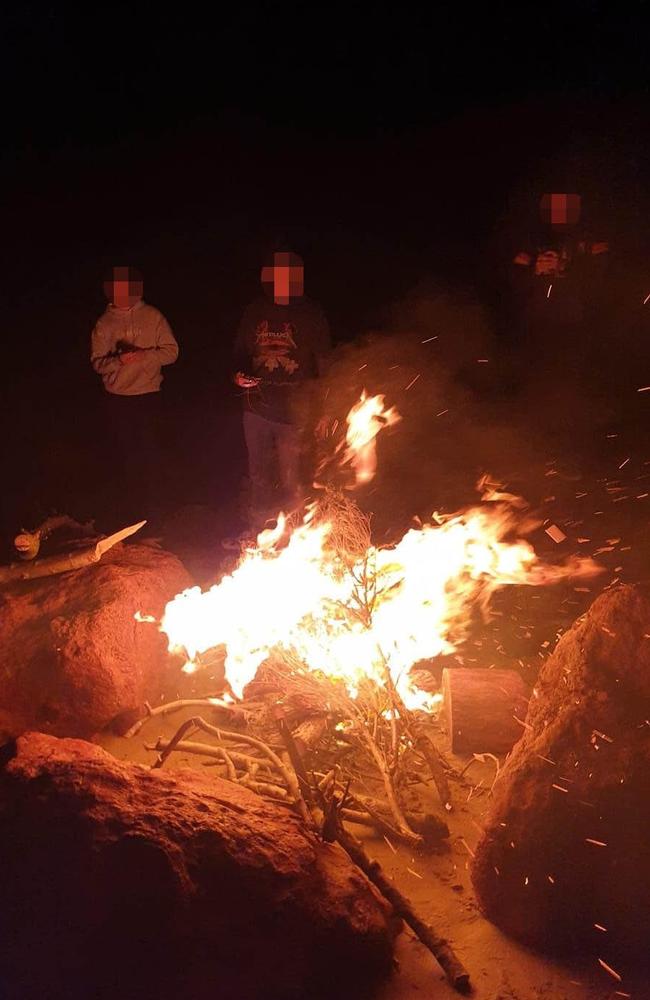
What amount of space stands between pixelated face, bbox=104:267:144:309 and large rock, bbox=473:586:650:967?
15.4 feet

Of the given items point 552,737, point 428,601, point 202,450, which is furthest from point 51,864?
point 202,450

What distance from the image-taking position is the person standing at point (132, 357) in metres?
6.52

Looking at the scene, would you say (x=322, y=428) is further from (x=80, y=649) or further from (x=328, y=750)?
(x=328, y=750)

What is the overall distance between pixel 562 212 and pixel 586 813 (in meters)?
4.27

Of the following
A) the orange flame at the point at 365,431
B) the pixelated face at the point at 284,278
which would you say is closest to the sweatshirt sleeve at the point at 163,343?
the pixelated face at the point at 284,278

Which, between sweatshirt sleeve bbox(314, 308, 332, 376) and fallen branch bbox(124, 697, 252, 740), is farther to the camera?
sweatshirt sleeve bbox(314, 308, 332, 376)

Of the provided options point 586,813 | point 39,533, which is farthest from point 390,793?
point 39,533

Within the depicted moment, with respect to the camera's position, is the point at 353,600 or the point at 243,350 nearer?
the point at 353,600

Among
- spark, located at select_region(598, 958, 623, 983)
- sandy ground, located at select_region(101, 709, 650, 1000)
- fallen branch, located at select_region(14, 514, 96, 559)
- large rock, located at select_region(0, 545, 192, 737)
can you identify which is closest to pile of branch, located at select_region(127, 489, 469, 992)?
sandy ground, located at select_region(101, 709, 650, 1000)

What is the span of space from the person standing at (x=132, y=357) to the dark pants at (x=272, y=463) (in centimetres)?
92

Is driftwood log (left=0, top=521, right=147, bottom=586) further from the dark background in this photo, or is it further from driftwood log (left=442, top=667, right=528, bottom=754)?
the dark background

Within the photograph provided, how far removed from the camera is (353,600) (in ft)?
15.3

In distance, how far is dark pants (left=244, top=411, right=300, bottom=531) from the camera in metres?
6.41

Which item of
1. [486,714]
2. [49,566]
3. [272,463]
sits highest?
[272,463]
